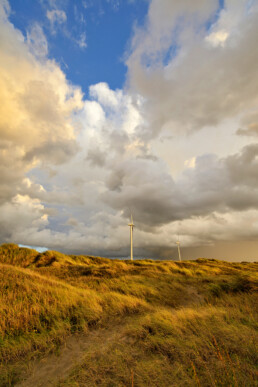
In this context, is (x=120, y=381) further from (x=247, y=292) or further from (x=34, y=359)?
(x=247, y=292)

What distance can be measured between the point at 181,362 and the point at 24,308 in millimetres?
7680

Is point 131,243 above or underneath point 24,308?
above

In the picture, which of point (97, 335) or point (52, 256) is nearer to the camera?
point (97, 335)

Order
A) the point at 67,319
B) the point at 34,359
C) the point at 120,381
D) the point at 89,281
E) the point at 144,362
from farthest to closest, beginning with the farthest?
the point at 89,281, the point at 67,319, the point at 34,359, the point at 144,362, the point at 120,381

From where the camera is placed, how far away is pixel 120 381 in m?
5.17

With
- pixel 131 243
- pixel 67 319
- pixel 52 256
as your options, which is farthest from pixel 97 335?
pixel 131 243

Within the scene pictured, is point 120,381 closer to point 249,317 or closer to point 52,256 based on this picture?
point 249,317

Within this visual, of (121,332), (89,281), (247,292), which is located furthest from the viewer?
(89,281)

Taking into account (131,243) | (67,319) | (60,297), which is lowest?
(67,319)

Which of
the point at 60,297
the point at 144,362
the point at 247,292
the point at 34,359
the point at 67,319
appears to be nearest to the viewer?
the point at 144,362

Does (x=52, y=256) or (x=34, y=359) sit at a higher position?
(x=52, y=256)

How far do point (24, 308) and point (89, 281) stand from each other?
10096 mm

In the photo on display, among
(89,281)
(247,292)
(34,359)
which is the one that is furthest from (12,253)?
(247,292)

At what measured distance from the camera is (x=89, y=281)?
19219 millimetres
